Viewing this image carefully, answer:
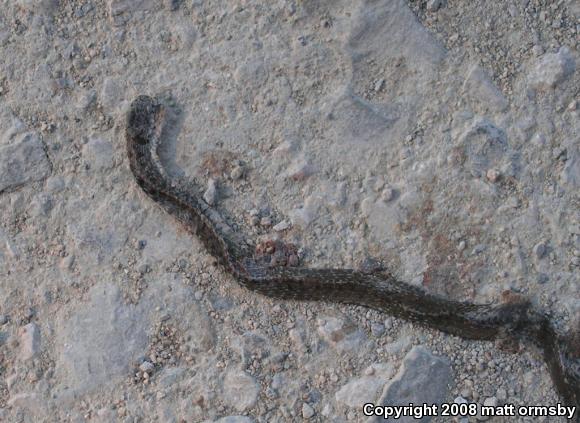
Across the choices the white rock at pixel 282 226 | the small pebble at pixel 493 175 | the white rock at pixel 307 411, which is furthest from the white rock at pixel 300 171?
the white rock at pixel 307 411

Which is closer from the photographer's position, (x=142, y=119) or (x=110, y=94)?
(x=142, y=119)

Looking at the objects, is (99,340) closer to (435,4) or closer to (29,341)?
(29,341)

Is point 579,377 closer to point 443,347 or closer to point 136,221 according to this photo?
point 443,347

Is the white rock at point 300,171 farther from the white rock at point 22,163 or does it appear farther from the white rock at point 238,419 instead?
the white rock at point 22,163

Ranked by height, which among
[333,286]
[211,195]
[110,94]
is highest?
[110,94]

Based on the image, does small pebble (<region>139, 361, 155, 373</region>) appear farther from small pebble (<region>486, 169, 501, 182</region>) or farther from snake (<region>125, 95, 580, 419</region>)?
small pebble (<region>486, 169, 501, 182</region>)

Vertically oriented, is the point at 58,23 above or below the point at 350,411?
above

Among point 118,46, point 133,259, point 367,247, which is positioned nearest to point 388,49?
point 367,247

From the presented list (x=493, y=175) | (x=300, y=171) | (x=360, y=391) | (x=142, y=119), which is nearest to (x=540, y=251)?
(x=493, y=175)
